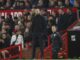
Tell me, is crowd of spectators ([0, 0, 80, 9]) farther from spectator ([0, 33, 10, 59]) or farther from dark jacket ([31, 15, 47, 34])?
dark jacket ([31, 15, 47, 34])

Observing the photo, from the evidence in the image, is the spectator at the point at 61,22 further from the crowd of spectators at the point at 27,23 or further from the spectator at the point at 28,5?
the spectator at the point at 28,5

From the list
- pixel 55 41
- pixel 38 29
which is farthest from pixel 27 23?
pixel 38 29

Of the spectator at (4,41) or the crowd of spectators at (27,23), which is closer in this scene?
the spectator at (4,41)

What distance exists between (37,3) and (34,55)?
783cm

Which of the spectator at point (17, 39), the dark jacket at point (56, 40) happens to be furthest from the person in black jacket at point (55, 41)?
the spectator at point (17, 39)

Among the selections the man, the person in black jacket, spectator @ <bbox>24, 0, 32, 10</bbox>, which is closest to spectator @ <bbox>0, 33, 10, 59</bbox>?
the person in black jacket

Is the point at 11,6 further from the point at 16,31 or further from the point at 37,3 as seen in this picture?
the point at 16,31

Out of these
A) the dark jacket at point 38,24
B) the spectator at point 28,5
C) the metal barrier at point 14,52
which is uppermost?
the spectator at point 28,5

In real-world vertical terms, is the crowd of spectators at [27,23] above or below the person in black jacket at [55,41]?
above

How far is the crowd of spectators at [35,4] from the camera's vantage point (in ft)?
73.7

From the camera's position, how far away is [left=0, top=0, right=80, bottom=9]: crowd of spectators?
2247 cm

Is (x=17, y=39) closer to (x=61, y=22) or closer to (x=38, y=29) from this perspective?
(x=61, y=22)

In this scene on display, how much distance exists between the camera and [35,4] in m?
23.3

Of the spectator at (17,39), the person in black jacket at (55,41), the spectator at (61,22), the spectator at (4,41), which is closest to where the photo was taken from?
the person in black jacket at (55,41)
